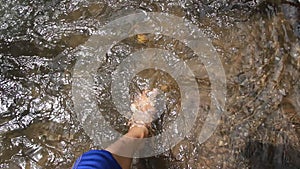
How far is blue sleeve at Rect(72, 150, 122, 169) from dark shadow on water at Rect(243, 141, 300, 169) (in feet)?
3.13

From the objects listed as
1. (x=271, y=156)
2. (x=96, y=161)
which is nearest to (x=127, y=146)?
(x=96, y=161)

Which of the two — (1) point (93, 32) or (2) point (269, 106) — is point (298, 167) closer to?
(2) point (269, 106)

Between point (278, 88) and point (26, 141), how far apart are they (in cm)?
182

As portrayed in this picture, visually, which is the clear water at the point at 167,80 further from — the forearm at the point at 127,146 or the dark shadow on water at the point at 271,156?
the forearm at the point at 127,146

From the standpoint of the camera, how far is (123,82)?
2.91 metres

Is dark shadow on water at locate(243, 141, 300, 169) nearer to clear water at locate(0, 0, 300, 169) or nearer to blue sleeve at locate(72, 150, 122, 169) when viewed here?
clear water at locate(0, 0, 300, 169)

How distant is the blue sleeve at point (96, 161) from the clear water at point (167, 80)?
0.53 m

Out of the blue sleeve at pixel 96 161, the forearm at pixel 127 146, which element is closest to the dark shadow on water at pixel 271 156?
the forearm at pixel 127 146

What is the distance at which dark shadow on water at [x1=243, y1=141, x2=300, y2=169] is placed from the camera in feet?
8.39

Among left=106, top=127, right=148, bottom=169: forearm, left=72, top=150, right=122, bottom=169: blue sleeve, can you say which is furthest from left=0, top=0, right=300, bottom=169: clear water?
left=72, top=150, right=122, bottom=169: blue sleeve

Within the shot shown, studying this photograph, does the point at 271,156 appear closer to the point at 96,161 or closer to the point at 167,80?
the point at 167,80

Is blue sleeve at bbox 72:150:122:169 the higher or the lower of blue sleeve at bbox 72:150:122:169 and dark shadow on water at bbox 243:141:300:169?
the higher

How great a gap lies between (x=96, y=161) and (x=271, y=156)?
1.21 m

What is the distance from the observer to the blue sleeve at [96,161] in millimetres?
2027
